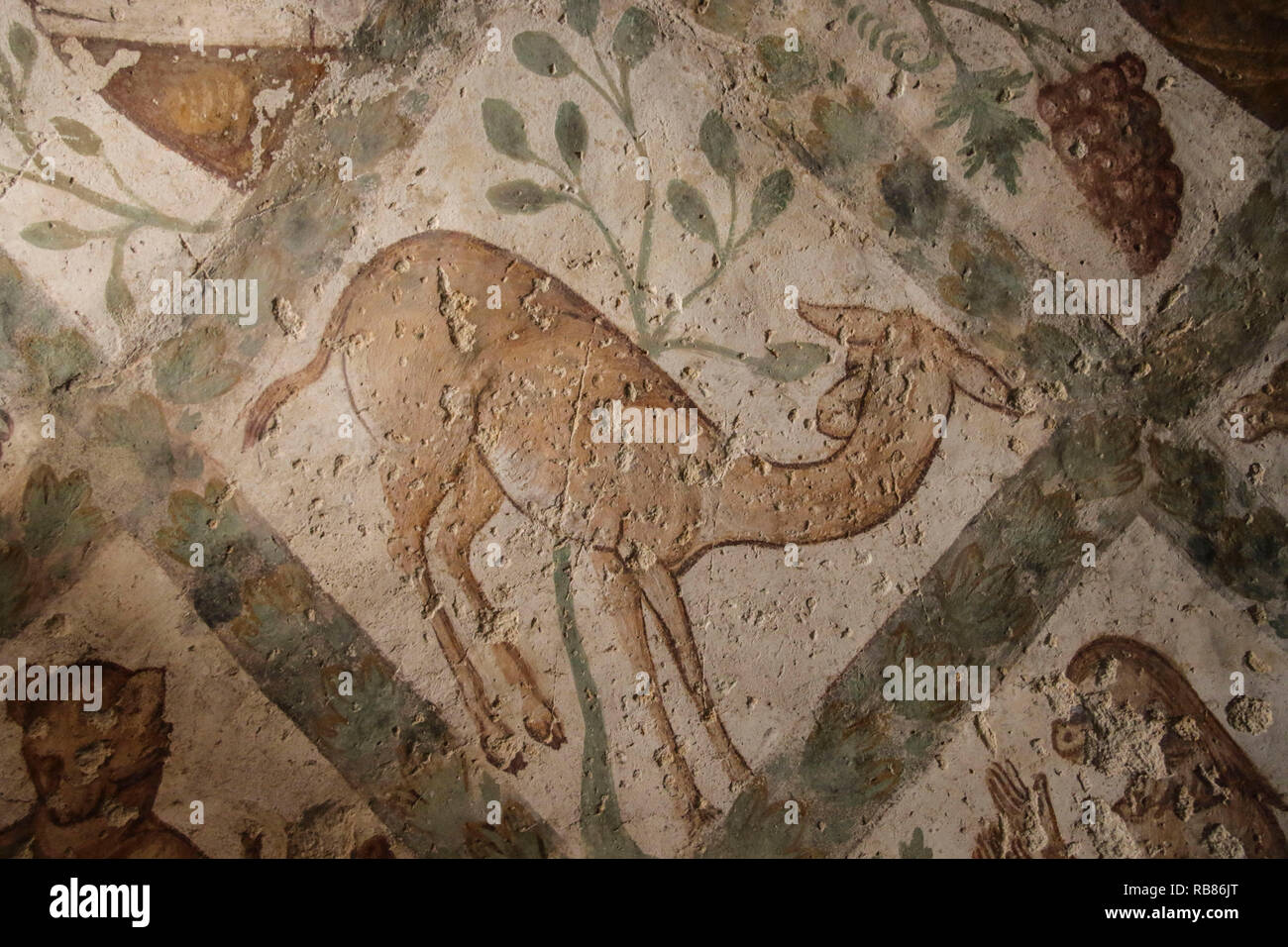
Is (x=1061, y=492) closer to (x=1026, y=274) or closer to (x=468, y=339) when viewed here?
(x=1026, y=274)

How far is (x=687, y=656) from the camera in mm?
3180

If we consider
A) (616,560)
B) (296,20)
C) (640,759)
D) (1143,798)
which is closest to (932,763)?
(1143,798)

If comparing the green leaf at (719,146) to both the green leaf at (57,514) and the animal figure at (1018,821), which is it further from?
the green leaf at (57,514)

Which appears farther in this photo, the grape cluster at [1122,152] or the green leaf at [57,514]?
the grape cluster at [1122,152]

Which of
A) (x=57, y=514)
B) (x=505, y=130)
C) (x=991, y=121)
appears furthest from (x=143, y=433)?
(x=991, y=121)

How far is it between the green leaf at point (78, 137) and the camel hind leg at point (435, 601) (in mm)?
1696

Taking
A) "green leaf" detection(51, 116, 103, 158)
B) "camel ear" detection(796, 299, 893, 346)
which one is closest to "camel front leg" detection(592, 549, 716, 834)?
"camel ear" detection(796, 299, 893, 346)

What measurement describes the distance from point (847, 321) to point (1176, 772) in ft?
7.06

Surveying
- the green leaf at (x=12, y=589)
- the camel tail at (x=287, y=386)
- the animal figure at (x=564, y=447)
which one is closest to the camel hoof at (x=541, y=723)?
the animal figure at (x=564, y=447)

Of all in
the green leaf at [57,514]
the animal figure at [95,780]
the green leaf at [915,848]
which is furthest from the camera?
the green leaf at [915,848]

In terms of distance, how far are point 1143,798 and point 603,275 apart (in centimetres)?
290

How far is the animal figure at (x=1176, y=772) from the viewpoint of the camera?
3182 mm

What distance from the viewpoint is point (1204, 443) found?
3223mm

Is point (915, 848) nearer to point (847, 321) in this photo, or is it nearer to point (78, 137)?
point (847, 321)
